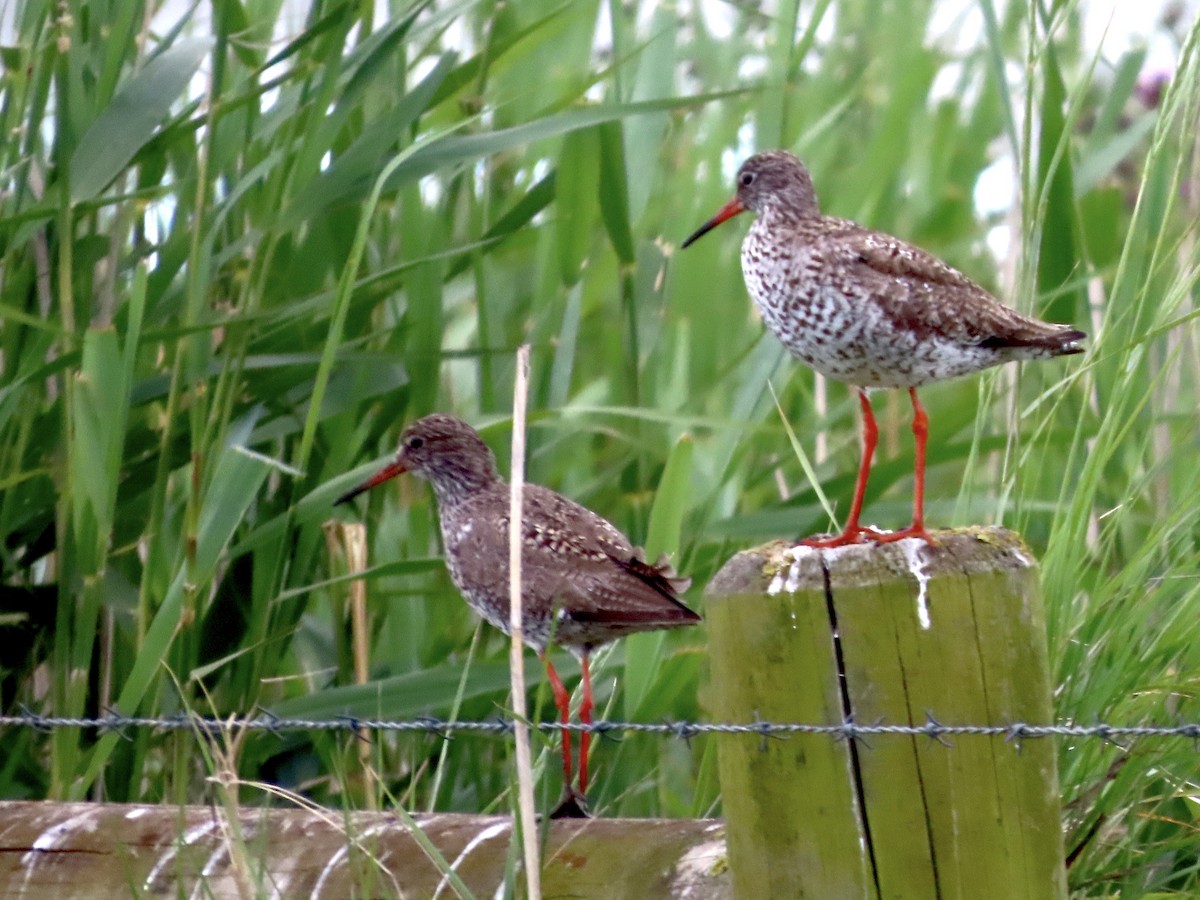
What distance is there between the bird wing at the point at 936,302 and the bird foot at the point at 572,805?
98 cm

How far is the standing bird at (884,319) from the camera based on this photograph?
2.57 m

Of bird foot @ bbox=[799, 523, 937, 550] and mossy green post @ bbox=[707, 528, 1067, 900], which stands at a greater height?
bird foot @ bbox=[799, 523, 937, 550]

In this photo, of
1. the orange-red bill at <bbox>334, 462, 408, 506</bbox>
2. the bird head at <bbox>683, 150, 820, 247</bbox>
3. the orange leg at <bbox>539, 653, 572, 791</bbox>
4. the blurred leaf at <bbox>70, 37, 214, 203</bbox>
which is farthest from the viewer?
the orange-red bill at <bbox>334, 462, 408, 506</bbox>

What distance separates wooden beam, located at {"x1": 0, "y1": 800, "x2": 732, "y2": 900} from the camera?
1.94 meters

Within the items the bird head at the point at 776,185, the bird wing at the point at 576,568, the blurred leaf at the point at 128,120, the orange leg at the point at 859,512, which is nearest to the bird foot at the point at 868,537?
the orange leg at the point at 859,512

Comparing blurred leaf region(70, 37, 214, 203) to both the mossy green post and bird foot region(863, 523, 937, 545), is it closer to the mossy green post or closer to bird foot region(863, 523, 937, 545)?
bird foot region(863, 523, 937, 545)

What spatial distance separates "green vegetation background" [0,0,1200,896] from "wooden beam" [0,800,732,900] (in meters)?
0.31

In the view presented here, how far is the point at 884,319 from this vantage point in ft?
8.48

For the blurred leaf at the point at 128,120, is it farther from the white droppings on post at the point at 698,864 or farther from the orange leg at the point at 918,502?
the white droppings on post at the point at 698,864

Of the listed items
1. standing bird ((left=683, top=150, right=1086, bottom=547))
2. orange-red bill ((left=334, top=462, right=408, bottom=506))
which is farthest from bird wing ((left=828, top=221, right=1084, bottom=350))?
orange-red bill ((left=334, top=462, right=408, bottom=506))

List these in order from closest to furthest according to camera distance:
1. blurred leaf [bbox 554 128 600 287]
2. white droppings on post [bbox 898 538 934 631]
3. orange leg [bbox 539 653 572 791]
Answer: white droppings on post [bbox 898 538 934 631] → orange leg [bbox 539 653 572 791] → blurred leaf [bbox 554 128 600 287]

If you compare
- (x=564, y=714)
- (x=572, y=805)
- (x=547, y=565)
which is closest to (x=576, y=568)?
(x=547, y=565)

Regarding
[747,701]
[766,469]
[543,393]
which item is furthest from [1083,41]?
[747,701]

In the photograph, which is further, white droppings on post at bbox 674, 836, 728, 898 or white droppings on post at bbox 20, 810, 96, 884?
white droppings on post at bbox 20, 810, 96, 884
